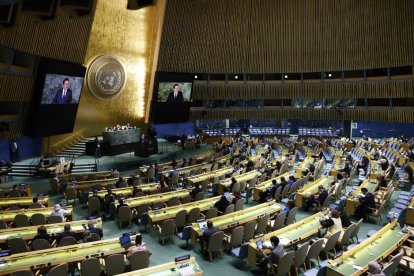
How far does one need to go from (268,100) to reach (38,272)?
26054 mm

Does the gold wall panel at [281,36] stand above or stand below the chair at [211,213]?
above

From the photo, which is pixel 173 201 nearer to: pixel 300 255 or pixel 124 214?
pixel 124 214

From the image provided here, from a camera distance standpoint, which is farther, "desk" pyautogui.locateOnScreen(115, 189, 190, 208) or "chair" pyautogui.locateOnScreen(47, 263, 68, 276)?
"desk" pyautogui.locateOnScreen(115, 189, 190, 208)

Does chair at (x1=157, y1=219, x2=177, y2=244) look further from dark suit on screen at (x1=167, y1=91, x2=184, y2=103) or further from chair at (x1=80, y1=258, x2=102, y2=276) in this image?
dark suit on screen at (x1=167, y1=91, x2=184, y2=103)

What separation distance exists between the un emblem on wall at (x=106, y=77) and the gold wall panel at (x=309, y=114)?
7.88 metres

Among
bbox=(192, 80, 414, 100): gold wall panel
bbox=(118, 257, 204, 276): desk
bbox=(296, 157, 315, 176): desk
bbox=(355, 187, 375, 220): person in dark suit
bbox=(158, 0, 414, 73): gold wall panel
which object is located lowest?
A: bbox=(118, 257, 204, 276): desk

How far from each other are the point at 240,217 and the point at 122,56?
58.9 feet

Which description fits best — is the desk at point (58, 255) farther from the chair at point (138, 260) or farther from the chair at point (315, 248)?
the chair at point (315, 248)

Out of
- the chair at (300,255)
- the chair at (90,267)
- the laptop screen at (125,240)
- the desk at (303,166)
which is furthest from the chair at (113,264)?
the desk at (303,166)

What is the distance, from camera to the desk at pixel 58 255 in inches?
228

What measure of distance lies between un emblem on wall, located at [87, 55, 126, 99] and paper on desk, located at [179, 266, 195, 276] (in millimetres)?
18251

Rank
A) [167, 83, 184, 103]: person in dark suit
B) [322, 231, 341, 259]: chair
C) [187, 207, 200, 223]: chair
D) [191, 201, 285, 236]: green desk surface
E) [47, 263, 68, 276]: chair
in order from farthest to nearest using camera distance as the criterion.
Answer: [167, 83, 184, 103]: person in dark suit < [187, 207, 200, 223]: chair < [191, 201, 285, 236]: green desk surface < [322, 231, 341, 259]: chair < [47, 263, 68, 276]: chair

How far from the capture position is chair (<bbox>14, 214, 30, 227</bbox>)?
8.38 meters

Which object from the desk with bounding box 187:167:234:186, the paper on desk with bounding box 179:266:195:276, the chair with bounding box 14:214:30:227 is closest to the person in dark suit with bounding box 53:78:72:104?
the desk with bounding box 187:167:234:186
